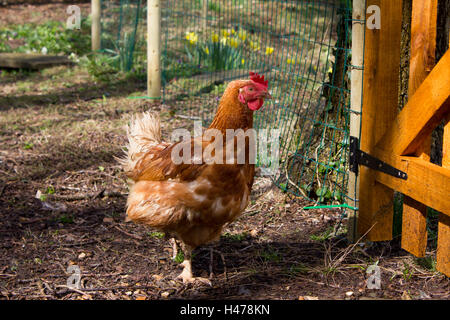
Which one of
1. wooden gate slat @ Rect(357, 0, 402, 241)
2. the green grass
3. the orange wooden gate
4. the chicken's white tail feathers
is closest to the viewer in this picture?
the orange wooden gate

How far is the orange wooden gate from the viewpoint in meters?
2.71

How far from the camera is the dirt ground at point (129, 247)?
10.1 ft

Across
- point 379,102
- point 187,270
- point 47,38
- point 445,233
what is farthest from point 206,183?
point 47,38

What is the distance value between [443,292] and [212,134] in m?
1.65

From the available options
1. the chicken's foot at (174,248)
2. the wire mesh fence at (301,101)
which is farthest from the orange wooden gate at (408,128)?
the chicken's foot at (174,248)

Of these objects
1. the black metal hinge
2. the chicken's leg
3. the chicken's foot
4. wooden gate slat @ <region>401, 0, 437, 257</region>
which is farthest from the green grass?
wooden gate slat @ <region>401, 0, 437, 257</region>

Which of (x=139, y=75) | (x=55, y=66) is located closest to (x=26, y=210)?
(x=139, y=75)

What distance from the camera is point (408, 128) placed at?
9.42ft

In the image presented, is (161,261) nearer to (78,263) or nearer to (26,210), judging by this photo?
(78,263)

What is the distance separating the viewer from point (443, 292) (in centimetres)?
292

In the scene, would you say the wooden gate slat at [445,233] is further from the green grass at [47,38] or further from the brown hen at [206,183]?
the green grass at [47,38]

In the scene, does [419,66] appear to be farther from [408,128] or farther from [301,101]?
[301,101]

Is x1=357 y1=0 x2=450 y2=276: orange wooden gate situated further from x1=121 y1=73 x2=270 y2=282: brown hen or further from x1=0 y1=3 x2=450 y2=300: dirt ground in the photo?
x1=121 y1=73 x2=270 y2=282: brown hen

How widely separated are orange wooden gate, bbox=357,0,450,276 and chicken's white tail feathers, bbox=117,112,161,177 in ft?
5.16
